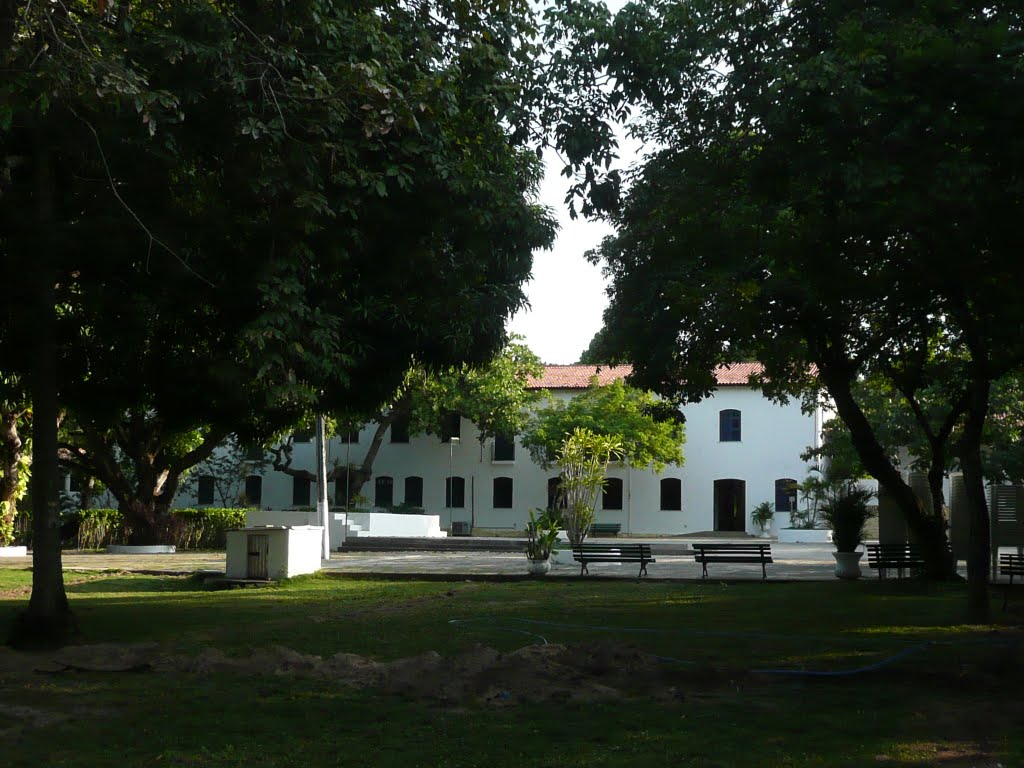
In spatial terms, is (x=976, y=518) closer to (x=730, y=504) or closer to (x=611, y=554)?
(x=611, y=554)

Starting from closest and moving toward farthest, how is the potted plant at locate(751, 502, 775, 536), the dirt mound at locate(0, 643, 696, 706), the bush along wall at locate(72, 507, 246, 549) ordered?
the dirt mound at locate(0, 643, 696, 706), the bush along wall at locate(72, 507, 246, 549), the potted plant at locate(751, 502, 775, 536)

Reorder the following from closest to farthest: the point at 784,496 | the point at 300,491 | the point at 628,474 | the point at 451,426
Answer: the point at 784,496 < the point at 628,474 < the point at 451,426 < the point at 300,491

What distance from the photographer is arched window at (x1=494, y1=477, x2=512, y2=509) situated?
167 ft

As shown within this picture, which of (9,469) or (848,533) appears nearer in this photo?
(848,533)

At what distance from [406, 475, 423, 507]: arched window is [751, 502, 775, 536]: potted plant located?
15.5 metres

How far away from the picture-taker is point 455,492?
51406 millimetres

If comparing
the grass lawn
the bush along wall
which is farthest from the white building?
the grass lawn

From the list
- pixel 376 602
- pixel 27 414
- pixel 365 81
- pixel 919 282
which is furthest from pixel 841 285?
pixel 27 414

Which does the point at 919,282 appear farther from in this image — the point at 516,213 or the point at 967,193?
the point at 516,213

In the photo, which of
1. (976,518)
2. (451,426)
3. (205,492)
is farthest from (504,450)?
(976,518)

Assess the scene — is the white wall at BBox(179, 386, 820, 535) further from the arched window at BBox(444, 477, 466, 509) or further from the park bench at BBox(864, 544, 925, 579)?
the park bench at BBox(864, 544, 925, 579)

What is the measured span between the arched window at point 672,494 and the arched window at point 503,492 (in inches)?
284

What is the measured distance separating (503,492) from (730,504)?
1044 cm

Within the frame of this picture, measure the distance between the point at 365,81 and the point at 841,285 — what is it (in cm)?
527
